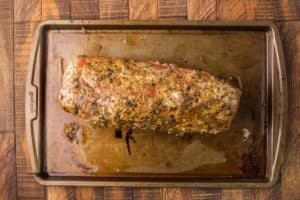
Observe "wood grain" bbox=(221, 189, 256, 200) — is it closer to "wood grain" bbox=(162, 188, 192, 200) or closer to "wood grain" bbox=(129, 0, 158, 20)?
"wood grain" bbox=(162, 188, 192, 200)

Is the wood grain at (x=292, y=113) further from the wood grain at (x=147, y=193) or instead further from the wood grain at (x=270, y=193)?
the wood grain at (x=147, y=193)

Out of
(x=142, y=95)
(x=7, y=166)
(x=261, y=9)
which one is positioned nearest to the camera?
(x=142, y=95)

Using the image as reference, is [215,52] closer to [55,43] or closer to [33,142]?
[55,43]

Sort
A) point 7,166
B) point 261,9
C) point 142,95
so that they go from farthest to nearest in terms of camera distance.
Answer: point 7,166 < point 261,9 < point 142,95

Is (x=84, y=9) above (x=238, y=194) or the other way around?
above

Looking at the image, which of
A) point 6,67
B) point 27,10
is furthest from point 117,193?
point 27,10

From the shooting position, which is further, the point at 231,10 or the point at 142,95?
the point at 231,10

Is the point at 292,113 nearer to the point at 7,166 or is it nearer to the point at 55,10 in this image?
the point at 55,10
